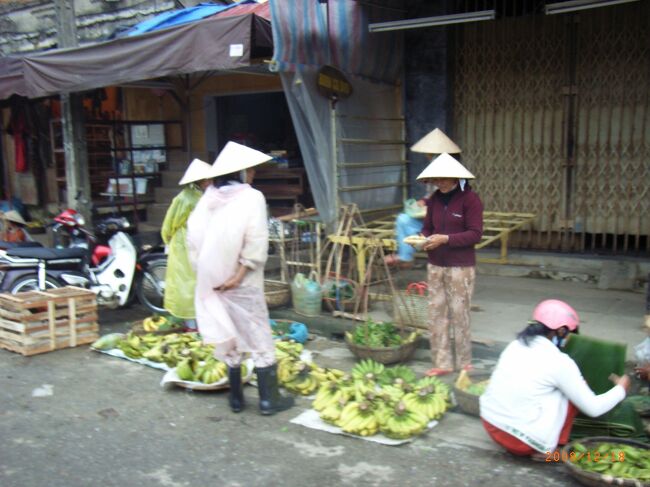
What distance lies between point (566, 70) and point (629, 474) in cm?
545

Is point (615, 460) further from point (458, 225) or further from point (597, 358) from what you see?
point (458, 225)

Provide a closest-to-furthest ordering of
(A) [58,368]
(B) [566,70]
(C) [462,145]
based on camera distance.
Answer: (A) [58,368] → (B) [566,70] → (C) [462,145]

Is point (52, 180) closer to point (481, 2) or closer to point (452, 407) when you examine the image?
point (481, 2)

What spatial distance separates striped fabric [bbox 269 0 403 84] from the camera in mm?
6266

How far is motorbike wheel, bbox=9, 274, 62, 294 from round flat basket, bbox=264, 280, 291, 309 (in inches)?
91.0

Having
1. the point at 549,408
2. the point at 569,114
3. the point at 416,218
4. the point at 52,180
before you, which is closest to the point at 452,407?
the point at 549,408

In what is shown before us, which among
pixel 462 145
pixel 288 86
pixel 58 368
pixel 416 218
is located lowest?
pixel 58 368

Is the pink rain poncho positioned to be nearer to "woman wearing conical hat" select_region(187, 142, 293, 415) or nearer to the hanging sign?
"woman wearing conical hat" select_region(187, 142, 293, 415)

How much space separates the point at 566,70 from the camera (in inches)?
302

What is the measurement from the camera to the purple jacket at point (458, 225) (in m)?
5.11

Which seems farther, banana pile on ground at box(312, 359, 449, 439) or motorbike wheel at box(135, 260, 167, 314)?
motorbike wheel at box(135, 260, 167, 314)

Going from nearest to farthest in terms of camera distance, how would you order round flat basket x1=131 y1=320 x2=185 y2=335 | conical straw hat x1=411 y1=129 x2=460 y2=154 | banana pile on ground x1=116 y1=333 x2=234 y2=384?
banana pile on ground x1=116 y1=333 x2=234 y2=384 < conical straw hat x1=411 y1=129 x2=460 y2=154 < round flat basket x1=131 y1=320 x2=185 y2=335

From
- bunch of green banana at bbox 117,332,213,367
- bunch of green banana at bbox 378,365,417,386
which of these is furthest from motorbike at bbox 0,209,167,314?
bunch of green banana at bbox 378,365,417,386

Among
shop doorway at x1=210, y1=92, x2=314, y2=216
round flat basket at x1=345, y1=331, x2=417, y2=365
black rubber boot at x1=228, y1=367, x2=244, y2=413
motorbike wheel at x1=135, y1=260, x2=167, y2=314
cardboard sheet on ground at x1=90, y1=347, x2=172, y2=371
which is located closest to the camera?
black rubber boot at x1=228, y1=367, x2=244, y2=413
